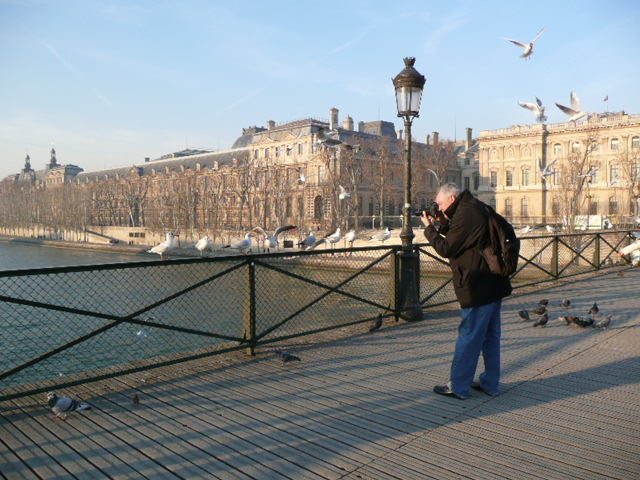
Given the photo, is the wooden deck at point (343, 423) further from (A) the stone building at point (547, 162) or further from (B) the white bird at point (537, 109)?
(A) the stone building at point (547, 162)

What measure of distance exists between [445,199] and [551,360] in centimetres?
274

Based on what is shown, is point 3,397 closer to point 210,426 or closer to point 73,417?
point 73,417

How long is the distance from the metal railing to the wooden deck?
438mm

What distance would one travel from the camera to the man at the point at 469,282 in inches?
186

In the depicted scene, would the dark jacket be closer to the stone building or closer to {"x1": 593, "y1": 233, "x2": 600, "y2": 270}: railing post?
{"x1": 593, "y1": 233, "x2": 600, "y2": 270}: railing post

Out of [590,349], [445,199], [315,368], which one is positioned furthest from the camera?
[590,349]

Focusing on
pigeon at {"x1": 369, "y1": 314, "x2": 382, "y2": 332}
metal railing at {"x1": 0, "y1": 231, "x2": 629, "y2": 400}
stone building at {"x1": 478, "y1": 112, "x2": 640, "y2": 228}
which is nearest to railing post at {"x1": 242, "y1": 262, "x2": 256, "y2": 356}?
metal railing at {"x1": 0, "y1": 231, "x2": 629, "y2": 400}

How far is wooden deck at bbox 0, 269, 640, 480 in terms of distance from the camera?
3580mm

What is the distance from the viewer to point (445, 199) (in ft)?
16.3

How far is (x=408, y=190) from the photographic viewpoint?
8.60 meters

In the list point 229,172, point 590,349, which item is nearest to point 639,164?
point 229,172

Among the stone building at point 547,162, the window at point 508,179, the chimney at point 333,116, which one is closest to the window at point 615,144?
the stone building at point 547,162

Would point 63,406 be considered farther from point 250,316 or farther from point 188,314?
point 188,314

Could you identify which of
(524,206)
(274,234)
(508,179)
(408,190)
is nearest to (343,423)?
(408,190)
